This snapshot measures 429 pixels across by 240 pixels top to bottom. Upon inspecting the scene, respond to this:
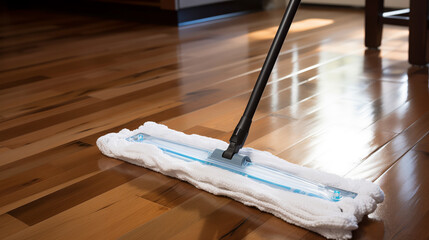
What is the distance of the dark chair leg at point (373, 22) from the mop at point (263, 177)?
1.34m

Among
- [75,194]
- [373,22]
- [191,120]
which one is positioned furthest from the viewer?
[373,22]

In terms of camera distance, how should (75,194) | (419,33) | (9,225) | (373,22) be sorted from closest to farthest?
(9,225), (75,194), (419,33), (373,22)

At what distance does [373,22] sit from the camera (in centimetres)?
215

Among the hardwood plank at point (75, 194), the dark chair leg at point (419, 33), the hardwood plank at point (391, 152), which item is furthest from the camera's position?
the dark chair leg at point (419, 33)

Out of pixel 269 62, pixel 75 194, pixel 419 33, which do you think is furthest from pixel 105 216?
pixel 419 33

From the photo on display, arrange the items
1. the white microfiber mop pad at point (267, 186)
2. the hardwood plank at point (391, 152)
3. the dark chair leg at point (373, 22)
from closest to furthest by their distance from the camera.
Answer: the white microfiber mop pad at point (267, 186) < the hardwood plank at point (391, 152) < the dark chair leg at point (373, 22)

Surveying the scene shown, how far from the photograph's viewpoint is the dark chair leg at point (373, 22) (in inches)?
83.8

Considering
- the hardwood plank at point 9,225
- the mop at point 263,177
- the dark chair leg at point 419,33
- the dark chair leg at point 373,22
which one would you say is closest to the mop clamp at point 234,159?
the mop at point 263,177

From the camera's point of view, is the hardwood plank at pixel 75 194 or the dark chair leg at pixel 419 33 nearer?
the hardwood plank at pixel 75 194

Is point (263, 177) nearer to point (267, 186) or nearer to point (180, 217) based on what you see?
point (267, 186)

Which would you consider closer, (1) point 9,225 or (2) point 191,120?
(1) point 9,225

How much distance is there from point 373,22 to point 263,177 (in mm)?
1454

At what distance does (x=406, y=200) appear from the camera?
91cm

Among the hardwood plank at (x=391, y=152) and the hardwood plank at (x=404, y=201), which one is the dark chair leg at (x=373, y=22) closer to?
the hardwood plank at (x=391, y=152)
